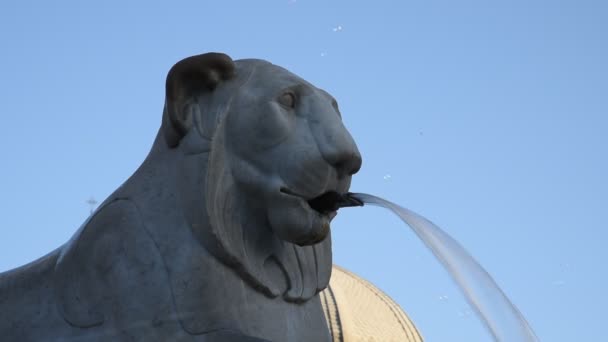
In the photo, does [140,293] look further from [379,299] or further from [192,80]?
[379,299]

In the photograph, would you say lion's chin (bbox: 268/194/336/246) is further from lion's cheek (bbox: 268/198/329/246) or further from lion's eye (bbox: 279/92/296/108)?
lion's eye (bbox: 279/92/296/108)

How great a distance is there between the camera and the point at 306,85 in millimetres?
6168

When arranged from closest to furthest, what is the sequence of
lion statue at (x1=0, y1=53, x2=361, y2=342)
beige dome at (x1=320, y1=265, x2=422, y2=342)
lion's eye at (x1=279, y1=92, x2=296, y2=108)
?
lion statue at (x1=0, y1=53, x2=361, y2=342)
lion's eye at (x1=279, y1=92, x2=296, y2=108)
beige dome at (x1=320, y1=265, x2=422, y2=342)

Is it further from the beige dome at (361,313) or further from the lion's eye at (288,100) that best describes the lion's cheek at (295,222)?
the beige dome at (361,313)

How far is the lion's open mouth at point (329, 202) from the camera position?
6078 millimetres

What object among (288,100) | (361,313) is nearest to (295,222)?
(288,100)

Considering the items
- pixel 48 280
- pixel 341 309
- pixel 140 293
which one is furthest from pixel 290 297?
pixel 341 309

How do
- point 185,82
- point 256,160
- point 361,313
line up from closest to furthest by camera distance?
point 256,160
point 185,82
point 361,313

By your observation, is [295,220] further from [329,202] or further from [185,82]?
[185,82]

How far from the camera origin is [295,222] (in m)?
5.97

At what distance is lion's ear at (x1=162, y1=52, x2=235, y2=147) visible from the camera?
20.0 ft

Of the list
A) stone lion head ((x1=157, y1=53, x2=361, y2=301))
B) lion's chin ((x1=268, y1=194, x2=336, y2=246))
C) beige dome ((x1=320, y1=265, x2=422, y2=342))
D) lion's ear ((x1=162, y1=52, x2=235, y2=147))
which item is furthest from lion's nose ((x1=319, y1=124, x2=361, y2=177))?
beige dome ((x1=320, y1=265, x2=422, y2=342))

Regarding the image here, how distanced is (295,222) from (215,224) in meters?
0.31

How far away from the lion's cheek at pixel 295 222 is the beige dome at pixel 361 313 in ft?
84.9
